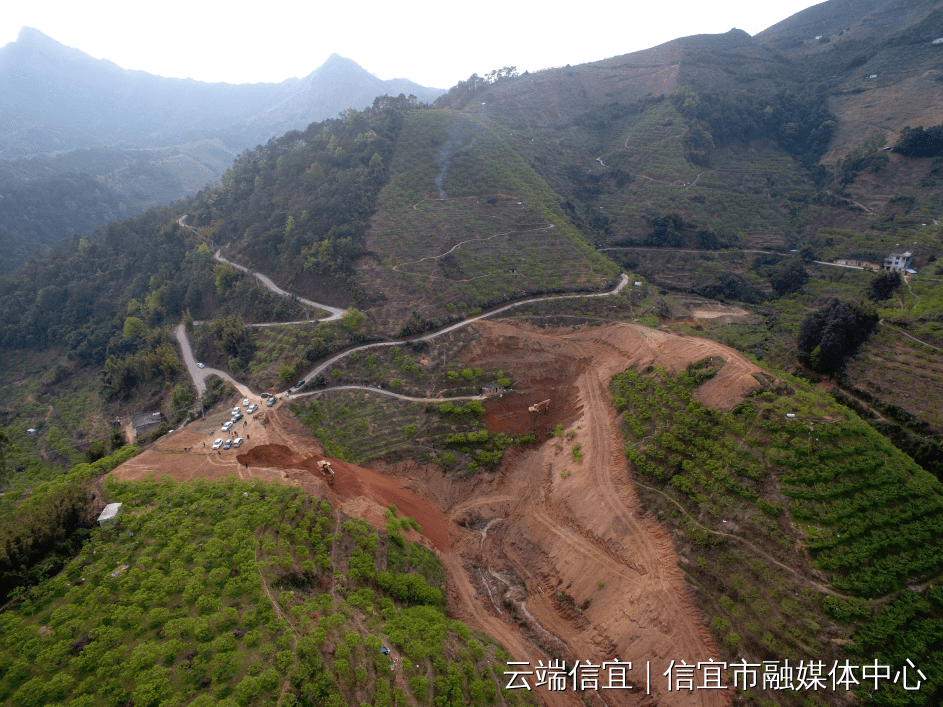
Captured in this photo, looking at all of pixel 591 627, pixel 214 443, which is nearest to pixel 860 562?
pixel 591 627

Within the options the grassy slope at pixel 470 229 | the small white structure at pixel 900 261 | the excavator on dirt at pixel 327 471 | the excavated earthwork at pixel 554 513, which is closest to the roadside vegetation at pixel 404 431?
the excavated earthwork at pixel 554 513

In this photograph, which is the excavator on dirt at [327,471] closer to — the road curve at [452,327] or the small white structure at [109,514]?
the small white structure at [109,514]

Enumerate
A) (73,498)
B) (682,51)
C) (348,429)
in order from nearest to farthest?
(73,498)
(348,429)
(682,51)

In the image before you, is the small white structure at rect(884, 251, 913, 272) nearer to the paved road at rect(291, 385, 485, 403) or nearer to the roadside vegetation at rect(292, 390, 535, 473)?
the roadside vegetation at rect(292, 390, 535, 473)

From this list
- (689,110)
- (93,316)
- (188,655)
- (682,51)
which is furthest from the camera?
(682,51)

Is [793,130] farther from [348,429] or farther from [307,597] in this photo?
[307,597]

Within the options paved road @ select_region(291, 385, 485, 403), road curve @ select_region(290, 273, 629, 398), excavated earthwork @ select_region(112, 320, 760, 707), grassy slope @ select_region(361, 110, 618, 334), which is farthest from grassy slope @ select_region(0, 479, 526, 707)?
grassy slope @ select_region(361, 110, 618, 334)
